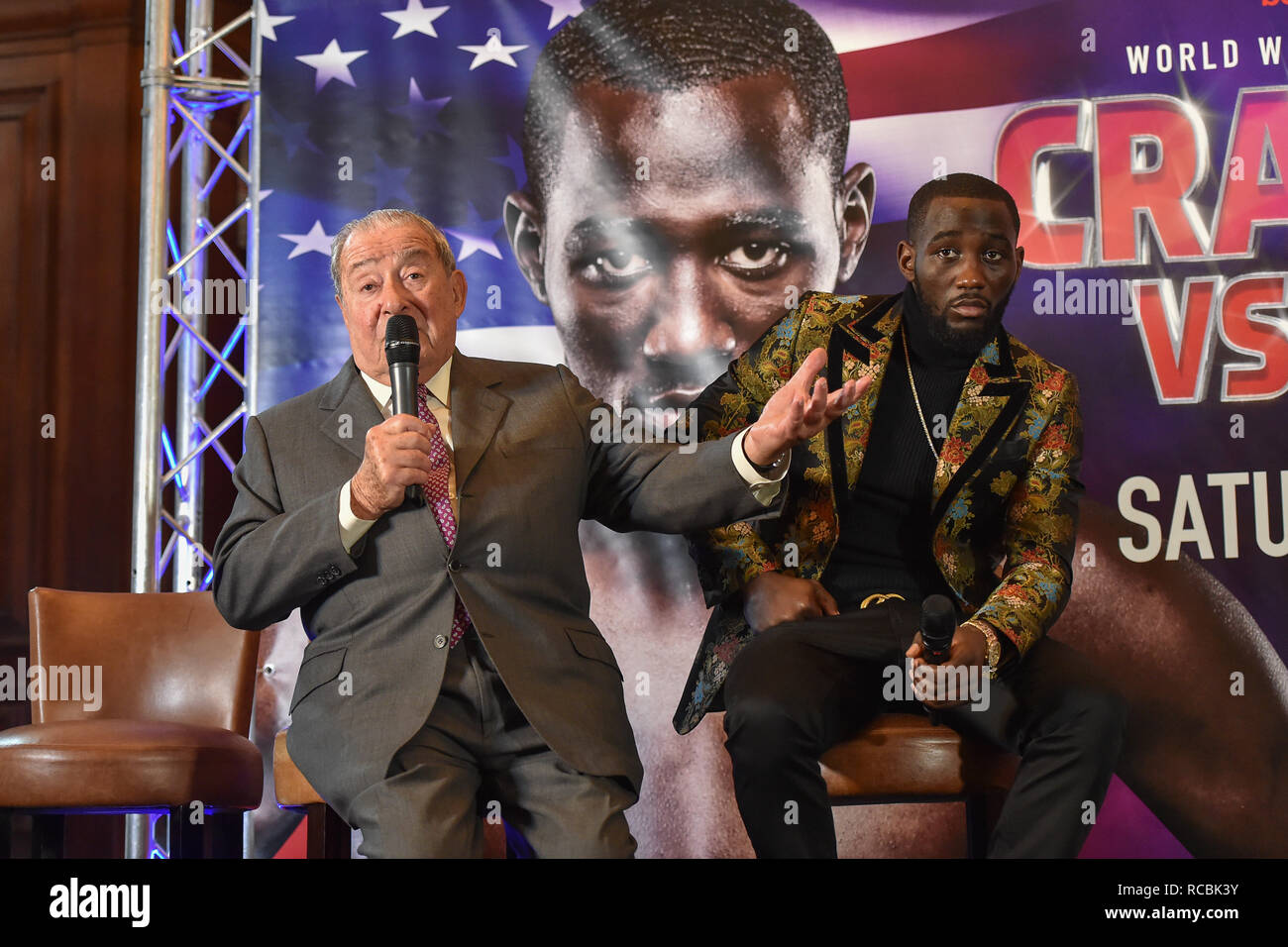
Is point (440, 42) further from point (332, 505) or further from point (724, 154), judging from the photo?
point (332, 505)

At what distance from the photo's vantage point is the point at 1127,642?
389cm

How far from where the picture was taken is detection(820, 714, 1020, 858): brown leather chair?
9.15ft

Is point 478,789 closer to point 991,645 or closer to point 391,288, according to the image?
point 391,288

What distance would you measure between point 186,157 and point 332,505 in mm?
2327

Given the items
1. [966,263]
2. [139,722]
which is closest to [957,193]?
[966,263]

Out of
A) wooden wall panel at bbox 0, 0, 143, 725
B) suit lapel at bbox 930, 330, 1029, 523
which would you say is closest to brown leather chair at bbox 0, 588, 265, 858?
wooden wall panel at bbox 0, 0, 143, 725

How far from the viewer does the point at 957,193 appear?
3160mm

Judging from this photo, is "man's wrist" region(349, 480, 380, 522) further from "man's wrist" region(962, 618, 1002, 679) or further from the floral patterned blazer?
"man's wrist" region(962, 618, 1002, 679)

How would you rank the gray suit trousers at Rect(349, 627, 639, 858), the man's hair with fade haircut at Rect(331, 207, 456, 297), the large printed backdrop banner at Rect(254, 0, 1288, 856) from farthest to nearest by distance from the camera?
the large printed backdrop banner at Rect(254, 0, 1288, 856) < the man's hair with fade haircut at Rect(331, 207, 456, 297) < the gray suit trousers at Rect(349, 627, 639, 858)

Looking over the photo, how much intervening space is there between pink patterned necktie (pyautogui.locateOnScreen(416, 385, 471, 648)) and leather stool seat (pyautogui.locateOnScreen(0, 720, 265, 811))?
1.03 metres

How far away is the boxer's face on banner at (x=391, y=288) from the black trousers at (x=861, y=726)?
3.15 ft

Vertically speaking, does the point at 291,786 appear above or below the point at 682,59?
below

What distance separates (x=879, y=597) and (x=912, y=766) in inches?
15.7
